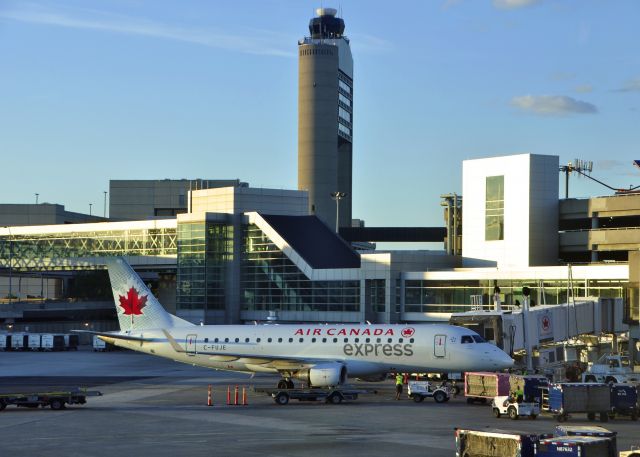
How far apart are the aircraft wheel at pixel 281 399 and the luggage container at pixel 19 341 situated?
64.9 metres

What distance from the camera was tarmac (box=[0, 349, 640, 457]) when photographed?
42.6m

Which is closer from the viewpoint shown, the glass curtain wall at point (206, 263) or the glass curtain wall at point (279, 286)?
the glass curtain wall at point (279, 286)

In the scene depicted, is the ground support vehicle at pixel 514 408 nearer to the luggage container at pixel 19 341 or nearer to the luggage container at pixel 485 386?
the luggage container at pixel 485 386

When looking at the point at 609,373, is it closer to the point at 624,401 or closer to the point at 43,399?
the point at 624,401

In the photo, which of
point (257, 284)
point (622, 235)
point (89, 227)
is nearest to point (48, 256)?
point (89, 227)

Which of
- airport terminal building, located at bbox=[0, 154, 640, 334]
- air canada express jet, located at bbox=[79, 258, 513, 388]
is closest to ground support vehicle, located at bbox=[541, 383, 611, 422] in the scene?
air canada express jet, located at bbox=[79, 258, 513, 388]

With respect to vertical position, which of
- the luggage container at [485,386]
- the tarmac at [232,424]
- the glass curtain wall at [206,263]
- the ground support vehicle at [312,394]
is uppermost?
the glass curtain wall at [206,263]

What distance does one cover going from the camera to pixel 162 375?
8419 cm

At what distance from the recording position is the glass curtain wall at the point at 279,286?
11381cm

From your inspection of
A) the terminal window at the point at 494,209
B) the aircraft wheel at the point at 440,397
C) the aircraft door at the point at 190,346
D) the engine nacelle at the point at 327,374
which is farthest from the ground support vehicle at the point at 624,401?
the terminal window at the point at 494,209

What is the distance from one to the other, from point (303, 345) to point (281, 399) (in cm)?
723

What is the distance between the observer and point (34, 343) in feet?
389

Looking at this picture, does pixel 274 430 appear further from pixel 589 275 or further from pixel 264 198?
pixel 264 198

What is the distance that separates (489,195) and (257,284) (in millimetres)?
29794
